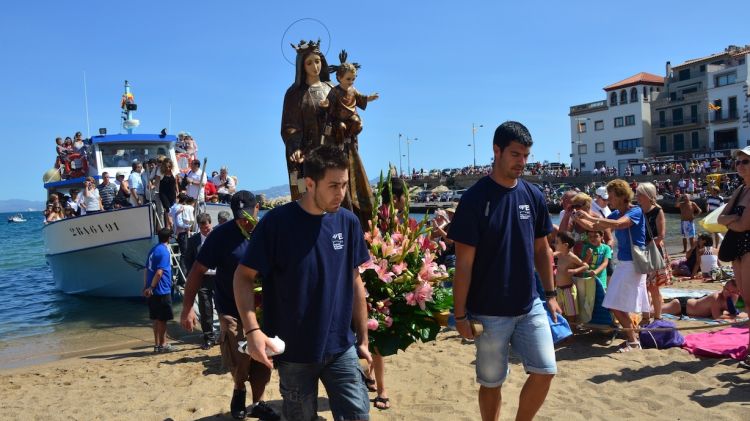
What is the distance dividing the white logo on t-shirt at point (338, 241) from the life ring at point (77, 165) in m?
15.7

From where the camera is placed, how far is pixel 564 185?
189ft

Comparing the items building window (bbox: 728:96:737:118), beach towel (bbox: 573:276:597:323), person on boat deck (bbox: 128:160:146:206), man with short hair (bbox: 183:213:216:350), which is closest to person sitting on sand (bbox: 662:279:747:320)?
beach towel (bbox: 573:276:597:323)

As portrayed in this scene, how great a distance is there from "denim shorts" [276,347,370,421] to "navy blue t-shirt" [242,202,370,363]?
0.24 ft

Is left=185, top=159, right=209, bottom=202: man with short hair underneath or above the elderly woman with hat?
above

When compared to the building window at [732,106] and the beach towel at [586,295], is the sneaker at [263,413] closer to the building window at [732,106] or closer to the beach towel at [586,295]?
the beach towel at [586,295]

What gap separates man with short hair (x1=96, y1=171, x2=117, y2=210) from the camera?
47.1 ft

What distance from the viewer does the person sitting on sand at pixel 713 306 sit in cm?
762

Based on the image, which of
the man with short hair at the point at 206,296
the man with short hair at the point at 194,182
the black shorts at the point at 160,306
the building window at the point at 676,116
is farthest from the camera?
the building window at the point at 676,116

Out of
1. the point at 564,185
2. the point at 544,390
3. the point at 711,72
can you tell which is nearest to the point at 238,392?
the point at 544,390

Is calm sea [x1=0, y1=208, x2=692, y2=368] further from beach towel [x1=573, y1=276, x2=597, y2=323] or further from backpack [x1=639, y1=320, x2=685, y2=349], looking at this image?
backpack [x1=639, y1=320, x2=685, y2=349]

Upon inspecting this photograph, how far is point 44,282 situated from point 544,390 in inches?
923

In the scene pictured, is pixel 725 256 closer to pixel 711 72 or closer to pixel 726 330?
pixel 726 330

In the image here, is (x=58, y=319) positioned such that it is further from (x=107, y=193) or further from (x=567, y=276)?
(x=567, y=276)

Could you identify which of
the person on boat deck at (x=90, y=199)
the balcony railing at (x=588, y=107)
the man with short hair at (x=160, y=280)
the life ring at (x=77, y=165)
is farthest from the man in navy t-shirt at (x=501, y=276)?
the balcony railing at (x=588, y=107)
